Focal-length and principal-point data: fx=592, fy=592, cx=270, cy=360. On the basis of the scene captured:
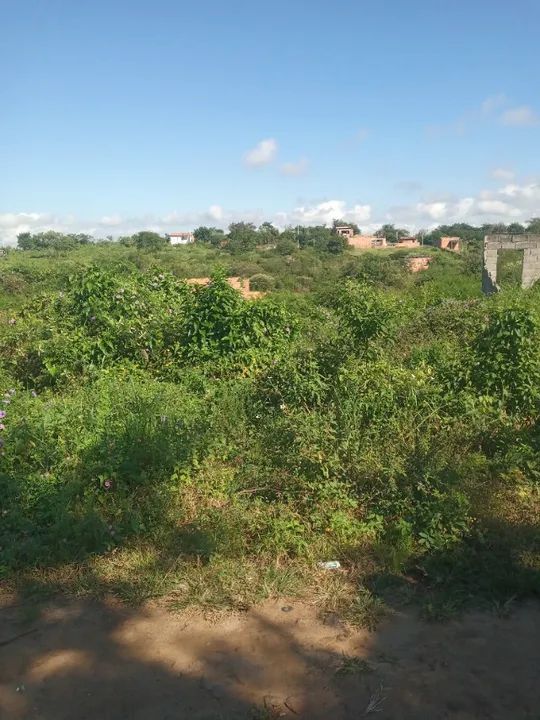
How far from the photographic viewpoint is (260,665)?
2.88m

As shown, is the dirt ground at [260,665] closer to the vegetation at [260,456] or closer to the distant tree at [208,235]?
the vegetation at [260,456]

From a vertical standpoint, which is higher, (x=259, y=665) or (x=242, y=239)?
(x=242, y=239)

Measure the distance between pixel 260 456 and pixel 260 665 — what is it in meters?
1.85

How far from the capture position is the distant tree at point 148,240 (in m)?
34.7

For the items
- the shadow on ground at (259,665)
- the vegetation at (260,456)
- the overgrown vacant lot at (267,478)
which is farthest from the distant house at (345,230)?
the shadow on ground at (259,665)

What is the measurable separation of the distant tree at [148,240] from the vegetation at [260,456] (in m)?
27.8

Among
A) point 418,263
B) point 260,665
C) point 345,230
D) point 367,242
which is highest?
point 345,230

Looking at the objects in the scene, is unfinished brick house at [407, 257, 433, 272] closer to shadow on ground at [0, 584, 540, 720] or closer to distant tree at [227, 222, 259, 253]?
distant tree at [227, 222, 259, 253]

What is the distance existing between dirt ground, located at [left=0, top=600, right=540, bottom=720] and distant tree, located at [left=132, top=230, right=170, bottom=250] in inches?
1245

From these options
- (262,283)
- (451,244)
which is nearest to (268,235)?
(451,244)

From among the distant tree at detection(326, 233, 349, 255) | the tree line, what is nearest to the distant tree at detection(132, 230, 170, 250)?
the tree line

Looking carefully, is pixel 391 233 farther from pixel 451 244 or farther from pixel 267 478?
pixel 267 478

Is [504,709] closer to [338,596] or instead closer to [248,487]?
[338,596]

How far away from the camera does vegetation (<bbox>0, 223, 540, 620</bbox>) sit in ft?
11.7
